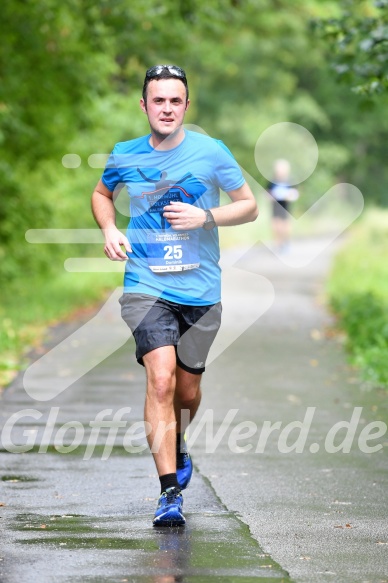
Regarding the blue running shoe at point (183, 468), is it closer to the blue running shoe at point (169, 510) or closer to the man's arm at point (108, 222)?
the blue running shoe at point (169, 510)

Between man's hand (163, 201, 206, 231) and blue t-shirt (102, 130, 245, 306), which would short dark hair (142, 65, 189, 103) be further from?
man's hand (163, 201, 206, 231)

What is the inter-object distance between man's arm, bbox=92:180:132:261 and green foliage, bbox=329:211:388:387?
5.17m

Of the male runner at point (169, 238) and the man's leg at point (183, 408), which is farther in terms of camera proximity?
the man's leg at point (183, 408)

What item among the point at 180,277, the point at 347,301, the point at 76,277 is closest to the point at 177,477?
the point at 180,277

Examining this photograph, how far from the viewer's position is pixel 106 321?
16.3 metres

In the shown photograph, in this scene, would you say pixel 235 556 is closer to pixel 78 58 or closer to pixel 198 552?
pixel 198 552

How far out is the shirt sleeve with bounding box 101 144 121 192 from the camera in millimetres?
6324

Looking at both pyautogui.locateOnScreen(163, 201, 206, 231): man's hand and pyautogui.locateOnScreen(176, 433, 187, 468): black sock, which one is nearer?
pyautogui.locateOnScreen(163, 201, 206, 231): man's hand

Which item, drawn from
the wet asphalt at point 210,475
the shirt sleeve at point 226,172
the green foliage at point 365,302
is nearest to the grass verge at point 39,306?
the wet asphalt at point 210,475

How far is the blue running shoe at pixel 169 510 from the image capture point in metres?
5.91

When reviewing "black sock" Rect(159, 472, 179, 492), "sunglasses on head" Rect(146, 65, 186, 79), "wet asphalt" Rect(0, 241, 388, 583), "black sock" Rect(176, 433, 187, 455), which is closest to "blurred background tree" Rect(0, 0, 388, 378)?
"wet asphalt" Rect(0, 241, 388, 583)

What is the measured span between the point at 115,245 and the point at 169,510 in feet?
4.05

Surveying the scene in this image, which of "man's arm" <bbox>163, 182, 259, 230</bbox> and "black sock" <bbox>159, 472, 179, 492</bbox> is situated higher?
"man's arm" <bbox>163, 182, 259, 230</bbox>

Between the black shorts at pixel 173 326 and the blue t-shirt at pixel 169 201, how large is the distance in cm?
5
